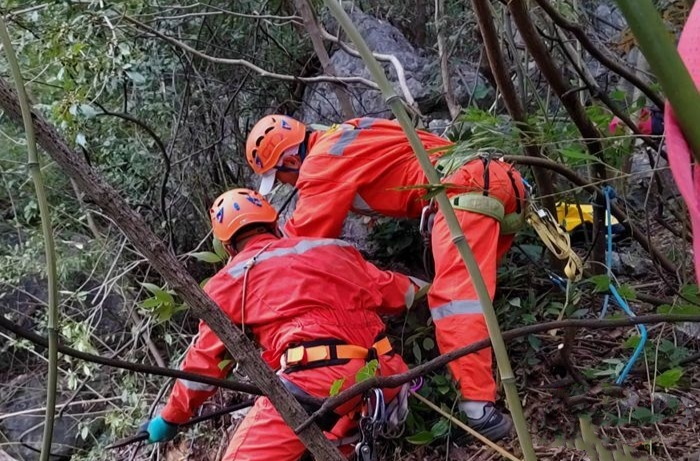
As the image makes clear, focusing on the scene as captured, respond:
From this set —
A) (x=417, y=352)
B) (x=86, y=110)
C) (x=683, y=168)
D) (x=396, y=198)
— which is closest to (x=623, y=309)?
(x=417, y=352)

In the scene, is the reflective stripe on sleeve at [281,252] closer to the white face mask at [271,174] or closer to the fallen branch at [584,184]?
the white face mask at [271,174]

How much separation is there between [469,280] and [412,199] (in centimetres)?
64

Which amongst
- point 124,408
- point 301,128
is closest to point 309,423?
point 301,128

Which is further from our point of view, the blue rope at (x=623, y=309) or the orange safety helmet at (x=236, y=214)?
the orange safety helmet at (x=236, y=214)

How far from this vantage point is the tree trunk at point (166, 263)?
0.96m

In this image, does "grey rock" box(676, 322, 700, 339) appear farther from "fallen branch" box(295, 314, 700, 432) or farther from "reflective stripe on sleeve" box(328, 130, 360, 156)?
"fallen branch" box(295, 314, 700, 432)

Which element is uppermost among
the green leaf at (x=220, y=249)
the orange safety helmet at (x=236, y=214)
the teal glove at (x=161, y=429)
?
the orange safety helmet at (x=236, y=214)

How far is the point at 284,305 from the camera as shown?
122 inches

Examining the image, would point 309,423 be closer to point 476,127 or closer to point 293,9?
point 476,127

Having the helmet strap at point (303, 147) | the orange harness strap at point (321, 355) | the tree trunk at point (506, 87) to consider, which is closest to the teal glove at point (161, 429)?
the orange harness strap at point (321, 355)

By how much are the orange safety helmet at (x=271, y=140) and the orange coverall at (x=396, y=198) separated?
19 centimetres

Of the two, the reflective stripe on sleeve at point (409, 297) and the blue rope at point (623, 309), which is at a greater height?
the blue rope at point (623, 309)

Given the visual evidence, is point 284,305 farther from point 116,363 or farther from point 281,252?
point 116,363

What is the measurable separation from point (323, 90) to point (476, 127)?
10.4ft
